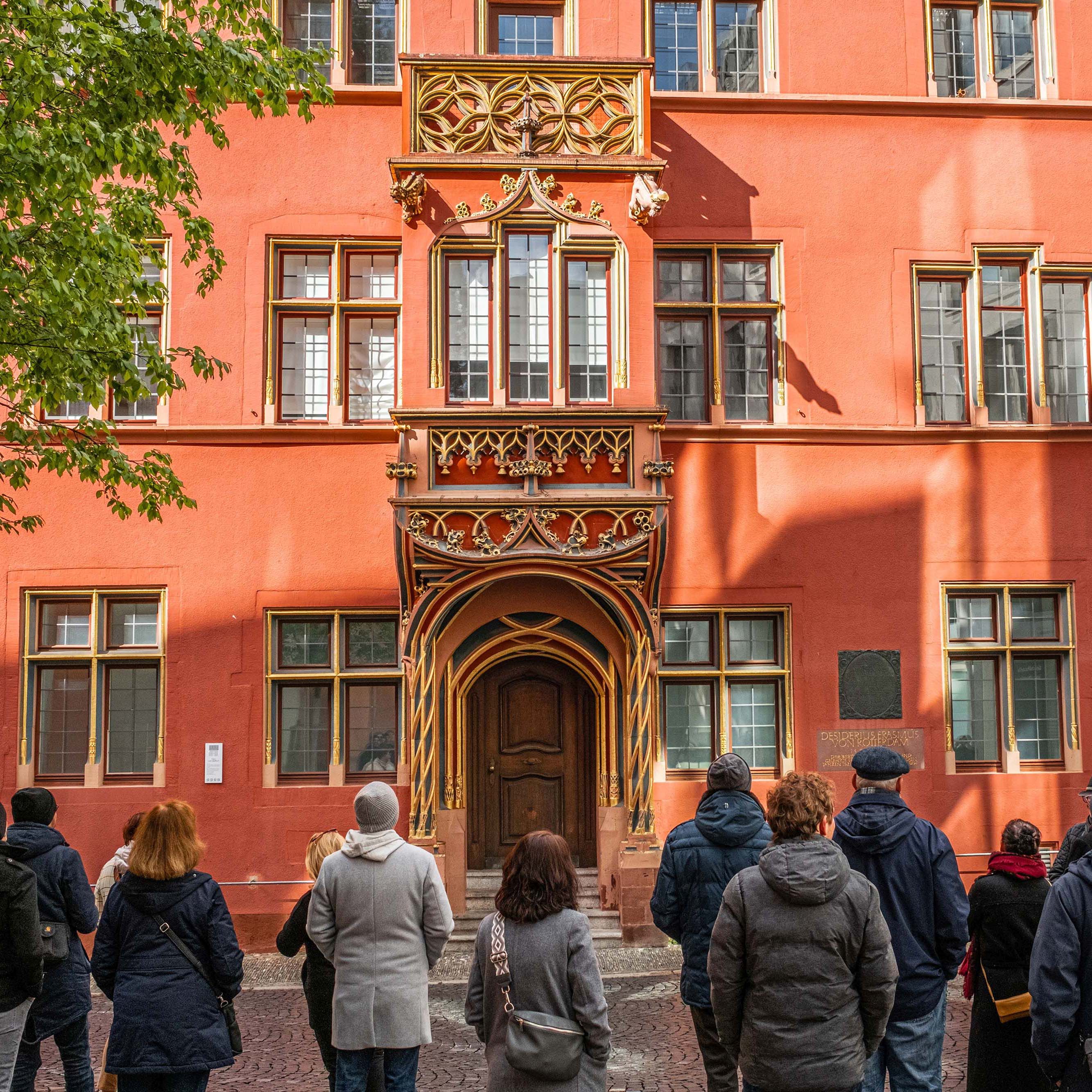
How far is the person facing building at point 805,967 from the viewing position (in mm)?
4113

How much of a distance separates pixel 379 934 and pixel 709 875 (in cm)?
157

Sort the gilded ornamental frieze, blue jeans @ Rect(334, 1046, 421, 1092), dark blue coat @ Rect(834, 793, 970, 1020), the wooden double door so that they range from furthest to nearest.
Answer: the wooden double door
the gilded ornamental frieze
blue jeans @ Rect(334, 1046, 421, 1092)
dark blue coat @ Rect(834, 793, 970, 1020)

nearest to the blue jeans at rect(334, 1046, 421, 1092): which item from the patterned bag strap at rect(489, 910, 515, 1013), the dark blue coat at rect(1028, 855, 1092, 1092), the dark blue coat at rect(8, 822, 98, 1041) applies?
the patterned bag strap at rect(489, 910, 515, 1013)

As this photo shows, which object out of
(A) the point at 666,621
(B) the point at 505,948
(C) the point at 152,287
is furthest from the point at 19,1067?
(A) the point at 666,621

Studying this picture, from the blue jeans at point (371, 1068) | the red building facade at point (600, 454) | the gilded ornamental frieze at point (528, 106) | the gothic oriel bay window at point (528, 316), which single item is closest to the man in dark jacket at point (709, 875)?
the blue jeans at point (371, 1068)

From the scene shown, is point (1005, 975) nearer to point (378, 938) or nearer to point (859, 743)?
point (378, 938)

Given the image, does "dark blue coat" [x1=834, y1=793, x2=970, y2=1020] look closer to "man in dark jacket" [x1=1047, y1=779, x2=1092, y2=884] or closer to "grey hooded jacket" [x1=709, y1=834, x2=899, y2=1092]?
"grey hooded jacket" [x1=709, y1=834, x2=899, y2=1092]

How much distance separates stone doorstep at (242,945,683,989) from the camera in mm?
10625

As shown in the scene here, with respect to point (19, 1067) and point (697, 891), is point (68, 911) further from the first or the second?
point (697, 891)

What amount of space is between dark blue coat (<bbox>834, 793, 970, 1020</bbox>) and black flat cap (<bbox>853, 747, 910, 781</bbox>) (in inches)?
3.7

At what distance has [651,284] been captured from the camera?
12.3 meters

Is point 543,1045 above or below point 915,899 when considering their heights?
below

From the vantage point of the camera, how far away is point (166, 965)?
4.83 m

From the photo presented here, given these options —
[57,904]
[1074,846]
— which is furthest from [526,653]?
[57,904]
